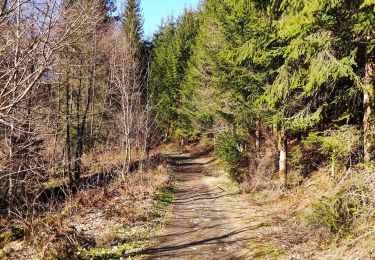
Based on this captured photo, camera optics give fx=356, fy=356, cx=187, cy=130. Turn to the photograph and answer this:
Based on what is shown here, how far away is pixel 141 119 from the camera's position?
2023 cm

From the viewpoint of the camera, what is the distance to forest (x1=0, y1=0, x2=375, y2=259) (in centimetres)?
698

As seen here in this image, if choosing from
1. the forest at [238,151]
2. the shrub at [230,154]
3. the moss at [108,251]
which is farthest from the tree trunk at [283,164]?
the moss at [108,251]

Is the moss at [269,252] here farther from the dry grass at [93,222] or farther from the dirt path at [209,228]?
the dry grass at [93,222]

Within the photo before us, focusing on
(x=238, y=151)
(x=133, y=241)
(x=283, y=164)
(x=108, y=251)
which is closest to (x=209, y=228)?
(x=133, y=241)

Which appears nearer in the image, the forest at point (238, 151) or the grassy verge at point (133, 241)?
the forest at point (238, 151)

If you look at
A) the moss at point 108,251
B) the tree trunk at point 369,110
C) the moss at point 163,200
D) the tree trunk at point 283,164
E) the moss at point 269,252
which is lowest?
the moss at point 269,252

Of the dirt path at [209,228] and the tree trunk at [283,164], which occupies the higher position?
the tree trunk at [283,164]

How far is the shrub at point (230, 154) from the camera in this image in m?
18.3

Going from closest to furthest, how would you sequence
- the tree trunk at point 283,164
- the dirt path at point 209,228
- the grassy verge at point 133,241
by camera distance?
the grassy verge at point 133,241, the dirt path at point 209,228, the tree trunk at point 283,164

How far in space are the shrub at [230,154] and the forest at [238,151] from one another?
0.06 metres

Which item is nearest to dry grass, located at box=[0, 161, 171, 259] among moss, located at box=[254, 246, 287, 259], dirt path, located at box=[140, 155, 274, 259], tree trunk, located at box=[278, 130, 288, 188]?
dirt path, located at box=[140, 155, 274, 259]

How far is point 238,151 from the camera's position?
18609 mm

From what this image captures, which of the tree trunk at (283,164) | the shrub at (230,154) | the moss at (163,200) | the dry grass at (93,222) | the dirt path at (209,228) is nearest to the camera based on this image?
the dry grass at (93,222)

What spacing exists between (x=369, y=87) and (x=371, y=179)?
2.82m
